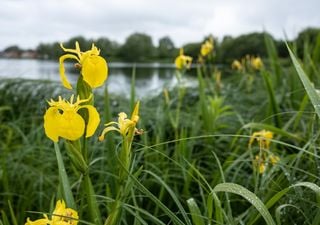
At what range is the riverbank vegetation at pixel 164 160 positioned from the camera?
2.84ft

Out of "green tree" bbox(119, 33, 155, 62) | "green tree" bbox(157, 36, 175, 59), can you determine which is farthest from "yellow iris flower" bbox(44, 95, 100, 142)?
"green tree" bbox(119, 33, 155, 62)

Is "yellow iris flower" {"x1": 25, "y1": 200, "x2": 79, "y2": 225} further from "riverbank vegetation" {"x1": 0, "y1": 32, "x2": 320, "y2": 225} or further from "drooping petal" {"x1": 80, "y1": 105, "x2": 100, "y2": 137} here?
"drooping petal" {"x1": 80, "y1": 105, "x2": 100, "y2": 137}

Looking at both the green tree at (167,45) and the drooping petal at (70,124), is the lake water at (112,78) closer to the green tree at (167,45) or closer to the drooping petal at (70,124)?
the green tree at (167,45)

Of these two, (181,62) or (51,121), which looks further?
(181,62)

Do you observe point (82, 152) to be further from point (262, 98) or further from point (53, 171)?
point (262, 98)

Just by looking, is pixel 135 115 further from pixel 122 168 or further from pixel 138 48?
pixel 138 48

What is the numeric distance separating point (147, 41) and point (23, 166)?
30.3 feet

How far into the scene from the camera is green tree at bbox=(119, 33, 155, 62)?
405 inches

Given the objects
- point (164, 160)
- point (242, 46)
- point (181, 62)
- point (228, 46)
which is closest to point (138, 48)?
point (228, 46)

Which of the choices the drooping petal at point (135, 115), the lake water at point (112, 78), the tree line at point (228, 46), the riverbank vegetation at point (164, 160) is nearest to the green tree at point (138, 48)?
the tree line at point (228, 46)

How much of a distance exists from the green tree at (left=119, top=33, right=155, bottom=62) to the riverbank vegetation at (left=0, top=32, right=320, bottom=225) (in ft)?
20.3

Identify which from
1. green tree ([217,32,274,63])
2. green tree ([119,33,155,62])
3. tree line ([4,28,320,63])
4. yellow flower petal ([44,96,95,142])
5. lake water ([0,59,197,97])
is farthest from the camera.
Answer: green tree ([119,33,155,62])

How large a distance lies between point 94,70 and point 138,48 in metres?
9.92

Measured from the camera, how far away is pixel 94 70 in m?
0.82
